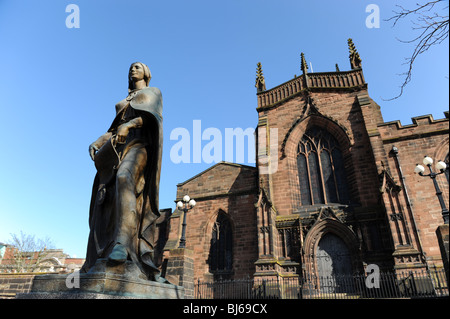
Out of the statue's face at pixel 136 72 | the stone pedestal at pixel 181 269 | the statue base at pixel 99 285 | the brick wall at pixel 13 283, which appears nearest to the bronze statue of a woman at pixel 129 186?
the statue base at pixel 99 285

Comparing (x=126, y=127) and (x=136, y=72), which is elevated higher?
(x=136, y=72)

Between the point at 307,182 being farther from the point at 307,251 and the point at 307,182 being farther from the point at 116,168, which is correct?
the point at 116,168

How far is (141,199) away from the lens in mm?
3289

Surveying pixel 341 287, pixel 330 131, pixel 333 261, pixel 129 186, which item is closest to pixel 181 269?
pixel 129 186

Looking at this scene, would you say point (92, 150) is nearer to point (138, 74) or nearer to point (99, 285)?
point (138, 74)

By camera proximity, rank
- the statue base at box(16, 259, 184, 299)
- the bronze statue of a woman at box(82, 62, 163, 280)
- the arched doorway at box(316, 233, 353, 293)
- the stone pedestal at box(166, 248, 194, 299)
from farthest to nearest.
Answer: the arched doorway at box(316, 233, 353, 293) < the stone pedestal at box(166, 248, 194, 299) < the bronze statue of a woman at box(82, 62, 163, 280) < the statue base at box(16, 259, 184, 299)

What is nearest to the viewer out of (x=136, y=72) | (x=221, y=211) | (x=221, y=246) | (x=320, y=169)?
Result: (x=136, y=72)

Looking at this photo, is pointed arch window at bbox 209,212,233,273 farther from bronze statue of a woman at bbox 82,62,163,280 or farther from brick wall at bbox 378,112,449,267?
bronze statue of a woman at bbox 82,62,163,280

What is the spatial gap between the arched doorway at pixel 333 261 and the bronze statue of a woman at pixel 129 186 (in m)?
12.6

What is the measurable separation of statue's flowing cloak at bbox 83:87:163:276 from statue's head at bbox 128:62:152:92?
0.46m

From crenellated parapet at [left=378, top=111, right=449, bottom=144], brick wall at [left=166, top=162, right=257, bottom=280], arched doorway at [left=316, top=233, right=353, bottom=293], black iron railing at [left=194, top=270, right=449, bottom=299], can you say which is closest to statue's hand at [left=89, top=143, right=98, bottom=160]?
black iron railing at [left=194, top=270, right=449, bottom=299]

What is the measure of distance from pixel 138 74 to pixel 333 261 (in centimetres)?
1370

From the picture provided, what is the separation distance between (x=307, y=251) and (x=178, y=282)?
912 cm

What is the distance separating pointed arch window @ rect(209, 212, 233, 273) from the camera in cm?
1667
